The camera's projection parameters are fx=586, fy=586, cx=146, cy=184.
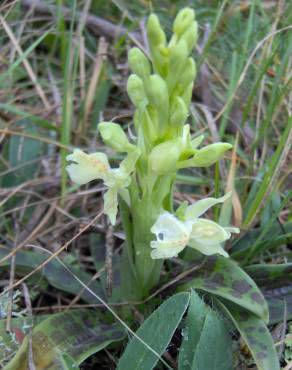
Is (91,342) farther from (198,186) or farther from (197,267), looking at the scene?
(198,186)

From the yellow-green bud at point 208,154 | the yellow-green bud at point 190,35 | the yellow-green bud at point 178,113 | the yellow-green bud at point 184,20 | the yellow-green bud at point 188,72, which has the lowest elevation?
the yellow-green bud at point 208,154

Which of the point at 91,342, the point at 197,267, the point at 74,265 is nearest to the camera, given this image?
the point at 91,342

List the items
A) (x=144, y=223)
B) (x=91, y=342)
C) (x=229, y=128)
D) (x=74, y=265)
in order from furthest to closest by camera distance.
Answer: (x=229, y=128), (x=74, y=265), (x=91, y=342), (x=144, y=223)

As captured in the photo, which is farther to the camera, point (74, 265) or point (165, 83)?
point (74, 265)

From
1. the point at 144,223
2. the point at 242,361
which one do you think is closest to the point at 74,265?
the point at 144,223

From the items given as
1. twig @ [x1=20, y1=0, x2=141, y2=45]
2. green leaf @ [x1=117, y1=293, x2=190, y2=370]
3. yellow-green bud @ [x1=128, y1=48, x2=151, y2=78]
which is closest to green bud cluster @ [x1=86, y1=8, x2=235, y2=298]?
yellow-green bud @ [x1=128, y1=48, x2=151, y2=78]

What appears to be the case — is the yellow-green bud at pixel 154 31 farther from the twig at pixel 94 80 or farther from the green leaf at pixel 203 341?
the twig at pixel 94 80

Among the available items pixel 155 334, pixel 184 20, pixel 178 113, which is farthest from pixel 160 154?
pixel 155 334

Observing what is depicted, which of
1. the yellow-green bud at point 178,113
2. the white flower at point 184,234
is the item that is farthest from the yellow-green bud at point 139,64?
the white flower at point 184,234
